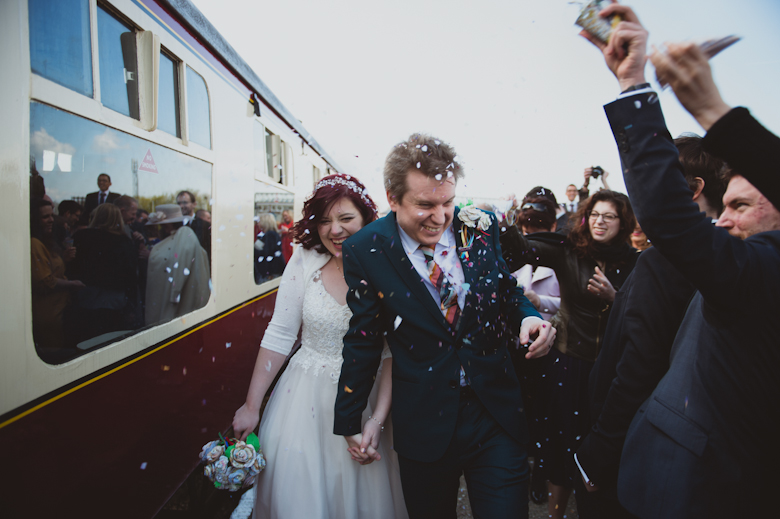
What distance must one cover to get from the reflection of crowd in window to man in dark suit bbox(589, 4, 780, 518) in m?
2.12

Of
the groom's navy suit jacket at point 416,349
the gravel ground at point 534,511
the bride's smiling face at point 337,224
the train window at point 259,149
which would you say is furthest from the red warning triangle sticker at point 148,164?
the gravel ground at point 534,511

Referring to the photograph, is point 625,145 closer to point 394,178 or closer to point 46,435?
point 394,178

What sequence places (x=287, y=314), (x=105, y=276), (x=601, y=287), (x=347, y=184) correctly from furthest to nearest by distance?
(x=601, y=287) < (x=347, y=184) < (x=287, y=314) < (x=105, y=276)

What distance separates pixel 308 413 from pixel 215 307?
57.0 inches

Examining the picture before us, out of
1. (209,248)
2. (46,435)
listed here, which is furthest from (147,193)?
(46,435)

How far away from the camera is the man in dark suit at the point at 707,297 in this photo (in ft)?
3.18

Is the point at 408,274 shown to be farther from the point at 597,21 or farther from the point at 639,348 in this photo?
the point at 597,21

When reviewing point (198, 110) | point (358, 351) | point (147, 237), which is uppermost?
point (198, 110)

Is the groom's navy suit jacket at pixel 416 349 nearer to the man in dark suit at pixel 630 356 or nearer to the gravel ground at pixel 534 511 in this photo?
the man in dark suit at pixel 630 356

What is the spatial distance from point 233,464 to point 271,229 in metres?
2.90

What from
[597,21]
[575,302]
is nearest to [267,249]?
[575,302]

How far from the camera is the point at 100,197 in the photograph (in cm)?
183

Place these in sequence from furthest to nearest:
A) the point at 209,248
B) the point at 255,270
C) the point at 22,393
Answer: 1. the point at 255,270
2. the point at 209,248
3. the point at 22,393

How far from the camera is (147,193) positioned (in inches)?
86.7
